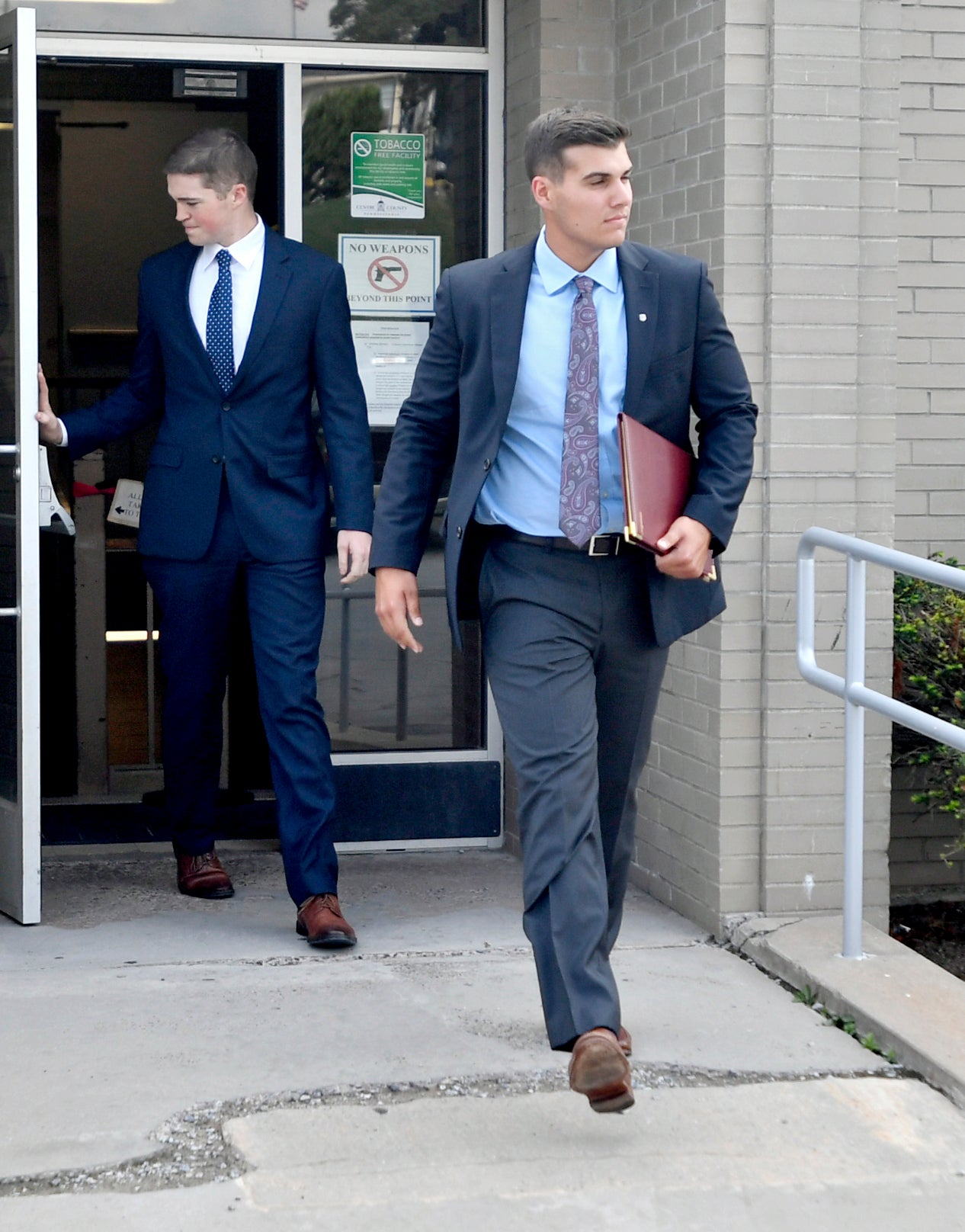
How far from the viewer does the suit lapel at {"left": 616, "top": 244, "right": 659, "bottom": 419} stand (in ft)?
11.8

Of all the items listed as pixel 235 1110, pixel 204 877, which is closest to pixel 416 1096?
pixel 235 1110

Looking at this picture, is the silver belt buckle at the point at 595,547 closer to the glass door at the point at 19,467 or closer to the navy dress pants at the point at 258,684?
the navy dress pants at the point at 258,684

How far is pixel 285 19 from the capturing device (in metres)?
5.54

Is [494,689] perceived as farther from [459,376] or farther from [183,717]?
[183,717]

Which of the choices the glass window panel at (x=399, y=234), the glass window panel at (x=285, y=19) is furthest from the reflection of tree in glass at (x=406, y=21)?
the glass window panel at (x=399, y=234)

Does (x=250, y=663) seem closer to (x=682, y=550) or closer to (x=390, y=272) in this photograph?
(x=390, y=272)

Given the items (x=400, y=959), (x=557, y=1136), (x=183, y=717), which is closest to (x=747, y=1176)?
(x=557, y=1136)

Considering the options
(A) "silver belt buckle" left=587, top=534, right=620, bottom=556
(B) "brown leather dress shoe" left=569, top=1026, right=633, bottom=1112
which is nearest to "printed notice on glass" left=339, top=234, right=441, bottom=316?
(A) "silver belt buckle" left=587, top=534, right=620, bottom=556

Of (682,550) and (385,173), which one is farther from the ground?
(385,173)

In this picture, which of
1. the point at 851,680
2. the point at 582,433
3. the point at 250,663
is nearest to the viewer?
the point at 582,433

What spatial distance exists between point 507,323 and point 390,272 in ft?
6.95

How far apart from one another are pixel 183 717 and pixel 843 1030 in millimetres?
2079

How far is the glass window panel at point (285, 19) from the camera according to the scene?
17.9ft

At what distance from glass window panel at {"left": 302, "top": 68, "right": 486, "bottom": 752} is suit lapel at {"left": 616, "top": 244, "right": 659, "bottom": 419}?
209 cm
